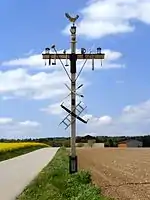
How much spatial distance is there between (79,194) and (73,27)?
25.7ft

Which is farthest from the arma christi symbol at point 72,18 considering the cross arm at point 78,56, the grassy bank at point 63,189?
the grassy bank at point 63,189

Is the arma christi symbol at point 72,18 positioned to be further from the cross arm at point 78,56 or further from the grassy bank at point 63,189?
the grassy bank at point 63,189

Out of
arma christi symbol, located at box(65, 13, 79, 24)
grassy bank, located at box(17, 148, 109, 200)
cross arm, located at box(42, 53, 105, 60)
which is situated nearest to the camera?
grassy bank, located at box(17, 148, 109, 200)

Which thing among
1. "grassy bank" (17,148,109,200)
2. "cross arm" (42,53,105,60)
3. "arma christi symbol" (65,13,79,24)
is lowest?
"grassy bank" (17,148,109,200)

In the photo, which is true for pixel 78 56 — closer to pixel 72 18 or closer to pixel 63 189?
pixel 72 18

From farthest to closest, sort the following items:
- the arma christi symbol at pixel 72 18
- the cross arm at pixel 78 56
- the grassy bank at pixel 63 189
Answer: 1. the cross arm at pixel 78 56
2. the arma christi symbol at pixel 72 18
3. the grassy bank at pixel 63 189

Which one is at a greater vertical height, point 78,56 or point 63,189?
point 78,56

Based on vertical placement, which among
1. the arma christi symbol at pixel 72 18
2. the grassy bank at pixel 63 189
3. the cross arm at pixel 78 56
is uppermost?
the arma christi symbol at pixel 72 18

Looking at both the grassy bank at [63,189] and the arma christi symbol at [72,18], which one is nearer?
the grassy bank at [63,189]

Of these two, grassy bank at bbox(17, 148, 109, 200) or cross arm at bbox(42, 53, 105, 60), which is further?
cross arm at bbox(42, 53, 105, 60)

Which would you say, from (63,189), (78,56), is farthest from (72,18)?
(63,189)

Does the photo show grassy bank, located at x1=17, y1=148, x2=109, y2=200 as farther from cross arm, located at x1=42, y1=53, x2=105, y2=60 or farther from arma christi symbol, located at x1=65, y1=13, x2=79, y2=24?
arma christi symbol, located at x1=65, y1=13, x2=79, y2=24

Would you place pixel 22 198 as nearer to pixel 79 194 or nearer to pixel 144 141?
pixel 79 194

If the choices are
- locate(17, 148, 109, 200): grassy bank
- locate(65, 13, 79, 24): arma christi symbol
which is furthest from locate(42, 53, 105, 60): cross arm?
locate(17, 148, 109, 200): grassy bank
